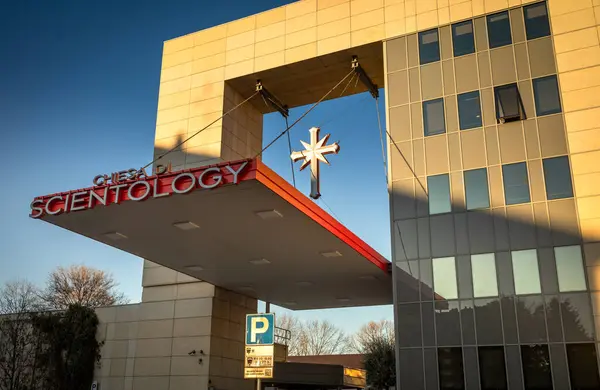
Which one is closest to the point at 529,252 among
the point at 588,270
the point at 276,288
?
the point at 588,270

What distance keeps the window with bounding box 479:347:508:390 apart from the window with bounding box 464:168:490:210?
6.47 metres

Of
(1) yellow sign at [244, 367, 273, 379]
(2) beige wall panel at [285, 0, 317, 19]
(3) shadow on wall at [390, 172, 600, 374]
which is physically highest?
(2) beige wall panel at [285, 0, 317, 19]

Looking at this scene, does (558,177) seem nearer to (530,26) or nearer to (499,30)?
(530,26)

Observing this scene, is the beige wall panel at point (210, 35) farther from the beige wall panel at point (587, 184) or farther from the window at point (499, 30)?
the beige wall panel at point (587, 184)

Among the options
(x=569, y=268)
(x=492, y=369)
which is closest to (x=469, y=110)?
(x=569, y=268)

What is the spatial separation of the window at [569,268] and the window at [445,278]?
4336 millimetres

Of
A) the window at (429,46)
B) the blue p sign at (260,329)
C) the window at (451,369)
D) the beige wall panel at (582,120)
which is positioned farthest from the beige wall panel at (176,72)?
the blue p sign at (260,329)

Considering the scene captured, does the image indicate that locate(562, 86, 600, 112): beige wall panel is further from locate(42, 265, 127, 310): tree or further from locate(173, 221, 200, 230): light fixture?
locate(42, 265, 127, 310): tree

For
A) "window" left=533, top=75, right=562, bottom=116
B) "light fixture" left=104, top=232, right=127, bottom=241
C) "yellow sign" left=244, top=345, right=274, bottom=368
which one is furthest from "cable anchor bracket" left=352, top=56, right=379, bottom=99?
"yellow sign" left=244, top=345, right=274, bottom=368

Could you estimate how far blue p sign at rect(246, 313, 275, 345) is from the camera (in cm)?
1204

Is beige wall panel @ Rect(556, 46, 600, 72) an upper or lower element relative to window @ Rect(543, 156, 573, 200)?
upper

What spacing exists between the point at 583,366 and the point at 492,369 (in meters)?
3.48

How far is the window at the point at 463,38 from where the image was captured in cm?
2995

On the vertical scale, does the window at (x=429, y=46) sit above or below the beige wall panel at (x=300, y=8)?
below
